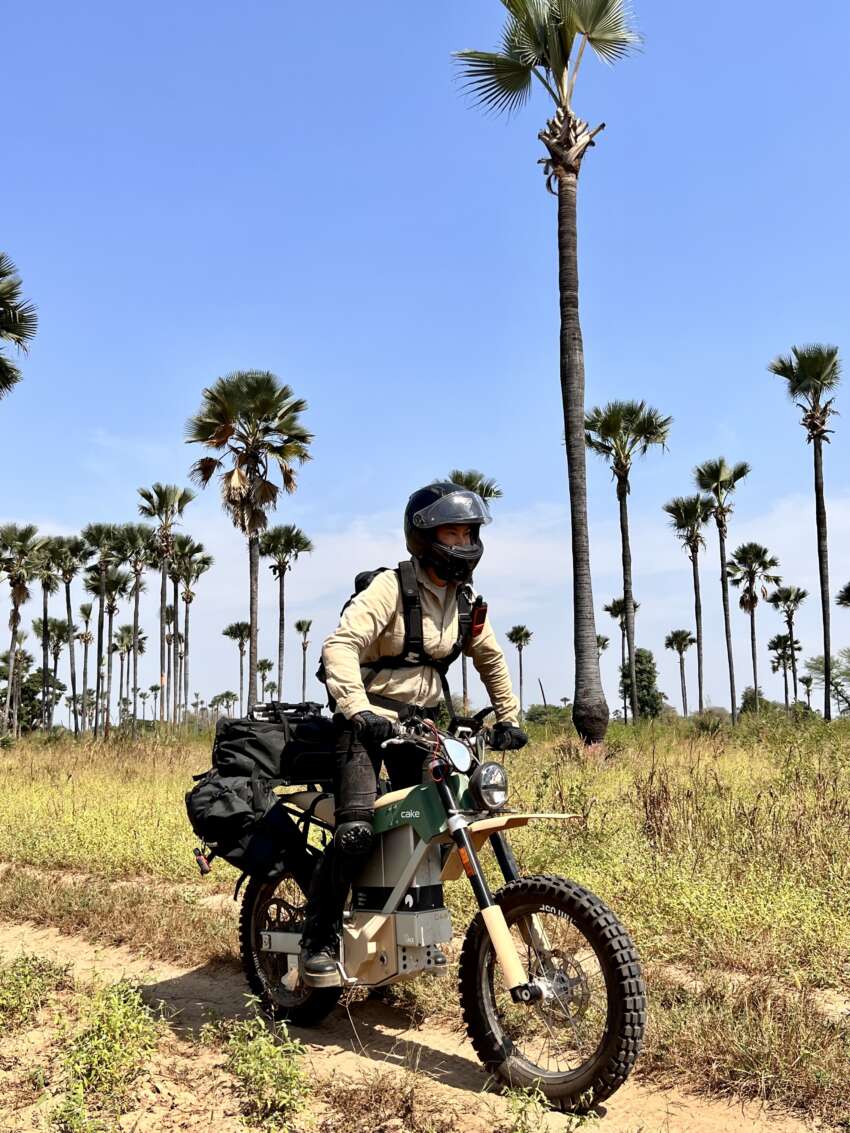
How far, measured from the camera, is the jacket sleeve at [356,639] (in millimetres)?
4145

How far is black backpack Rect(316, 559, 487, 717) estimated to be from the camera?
4379mm

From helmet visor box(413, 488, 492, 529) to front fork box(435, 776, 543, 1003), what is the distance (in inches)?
44.4

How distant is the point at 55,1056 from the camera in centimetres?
417

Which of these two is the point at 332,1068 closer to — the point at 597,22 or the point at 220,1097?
the point at 220,1097

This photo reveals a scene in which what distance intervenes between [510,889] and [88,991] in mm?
2710

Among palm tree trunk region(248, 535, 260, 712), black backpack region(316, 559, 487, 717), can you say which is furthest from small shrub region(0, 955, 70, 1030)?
palm tree trunk region(248, 535, 260, 712)

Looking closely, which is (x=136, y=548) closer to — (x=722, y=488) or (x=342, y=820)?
(x=722, y=488)

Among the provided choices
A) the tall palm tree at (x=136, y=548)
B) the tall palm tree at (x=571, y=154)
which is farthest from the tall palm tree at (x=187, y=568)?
the tall palm tree at (x=571, y=154)

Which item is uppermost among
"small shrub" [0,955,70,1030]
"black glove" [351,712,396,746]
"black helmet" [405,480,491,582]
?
"black helmet" [405,480,491,582]

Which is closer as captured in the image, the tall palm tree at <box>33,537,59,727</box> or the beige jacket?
the beige jacket

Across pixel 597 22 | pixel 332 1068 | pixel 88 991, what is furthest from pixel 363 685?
pixel 597 22

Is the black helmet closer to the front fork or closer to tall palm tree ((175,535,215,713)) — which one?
the front fork

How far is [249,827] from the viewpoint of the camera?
4.83 metres

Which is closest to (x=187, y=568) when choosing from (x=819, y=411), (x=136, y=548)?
(x=136, y=548)
